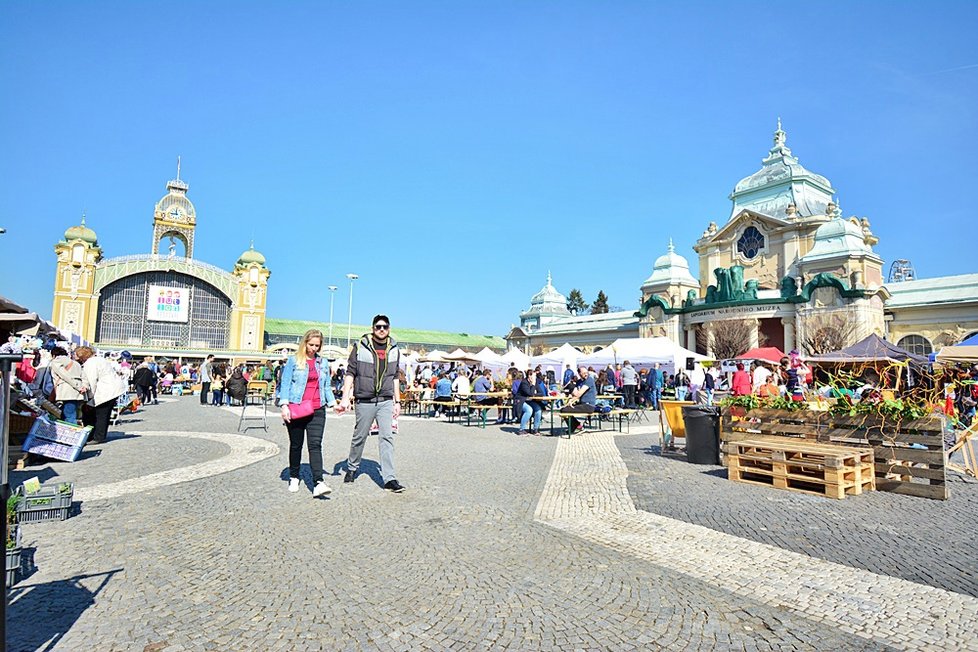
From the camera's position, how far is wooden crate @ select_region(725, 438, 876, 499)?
21.8ft

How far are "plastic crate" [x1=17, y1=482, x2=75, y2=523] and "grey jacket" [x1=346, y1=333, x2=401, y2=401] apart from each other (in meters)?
2.89

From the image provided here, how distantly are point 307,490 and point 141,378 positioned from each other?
1517cm

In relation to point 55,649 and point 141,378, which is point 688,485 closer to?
point 55,649

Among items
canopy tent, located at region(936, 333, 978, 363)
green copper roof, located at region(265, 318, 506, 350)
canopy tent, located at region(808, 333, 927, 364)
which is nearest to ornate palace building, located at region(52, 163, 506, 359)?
green copper roof, located at region(265, 318, 506, 350)

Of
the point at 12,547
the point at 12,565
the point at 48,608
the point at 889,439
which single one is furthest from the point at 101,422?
the point at 889,439

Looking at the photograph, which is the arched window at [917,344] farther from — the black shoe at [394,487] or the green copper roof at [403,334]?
the green copper roof at [403,334]

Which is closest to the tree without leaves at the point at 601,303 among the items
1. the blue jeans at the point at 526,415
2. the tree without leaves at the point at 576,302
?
the tree without leaves at the point at 576,302

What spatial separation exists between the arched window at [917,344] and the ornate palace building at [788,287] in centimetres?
7

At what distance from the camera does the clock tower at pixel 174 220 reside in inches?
2921

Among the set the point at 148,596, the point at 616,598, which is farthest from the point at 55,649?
the point at 616,598

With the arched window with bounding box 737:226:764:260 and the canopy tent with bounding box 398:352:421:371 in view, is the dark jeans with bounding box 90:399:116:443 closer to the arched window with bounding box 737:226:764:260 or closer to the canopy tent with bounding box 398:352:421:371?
the canopy tent with bounding box 398:352:421:371

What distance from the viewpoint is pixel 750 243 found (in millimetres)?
52156

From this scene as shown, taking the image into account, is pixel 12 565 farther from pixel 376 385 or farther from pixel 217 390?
pixel 217 390

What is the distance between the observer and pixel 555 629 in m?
3.19
